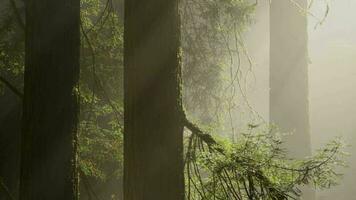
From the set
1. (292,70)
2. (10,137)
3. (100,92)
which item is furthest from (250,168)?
(292,70)

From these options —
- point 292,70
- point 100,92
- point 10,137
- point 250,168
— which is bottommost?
point 250,168

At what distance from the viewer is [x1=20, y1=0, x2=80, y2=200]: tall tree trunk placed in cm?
399

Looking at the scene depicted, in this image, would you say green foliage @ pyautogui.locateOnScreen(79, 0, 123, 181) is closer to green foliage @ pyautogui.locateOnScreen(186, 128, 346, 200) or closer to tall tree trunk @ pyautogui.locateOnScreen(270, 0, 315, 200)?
green foliage @ pyautogui.locateOnScreen(186, 128, 346, 200)

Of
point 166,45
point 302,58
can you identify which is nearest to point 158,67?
point 166,45

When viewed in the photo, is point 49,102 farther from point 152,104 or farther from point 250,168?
point 250,168

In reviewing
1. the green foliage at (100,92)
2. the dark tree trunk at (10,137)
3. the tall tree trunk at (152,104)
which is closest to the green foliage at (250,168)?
the tall tree trunk at (152,104)

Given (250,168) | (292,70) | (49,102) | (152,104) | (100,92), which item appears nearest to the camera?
(152,104)

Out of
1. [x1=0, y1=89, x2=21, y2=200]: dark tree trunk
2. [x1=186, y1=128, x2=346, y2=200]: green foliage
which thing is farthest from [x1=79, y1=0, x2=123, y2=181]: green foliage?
[x1=186, y1=128, x2=346, y2=200]: green foliage

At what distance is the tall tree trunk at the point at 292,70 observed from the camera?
37.4ft

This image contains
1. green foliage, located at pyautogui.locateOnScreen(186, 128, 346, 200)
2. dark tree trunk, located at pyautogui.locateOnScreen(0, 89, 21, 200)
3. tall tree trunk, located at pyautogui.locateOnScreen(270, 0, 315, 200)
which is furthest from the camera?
tall tree trunk, located at pyautogui.locateOnScreen(270, 0, 315, 200)

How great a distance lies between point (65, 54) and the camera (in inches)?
162

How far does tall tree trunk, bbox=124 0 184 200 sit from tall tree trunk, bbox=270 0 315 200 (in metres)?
8.24

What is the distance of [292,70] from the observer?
1148 centimetres

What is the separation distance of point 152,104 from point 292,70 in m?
8.55
